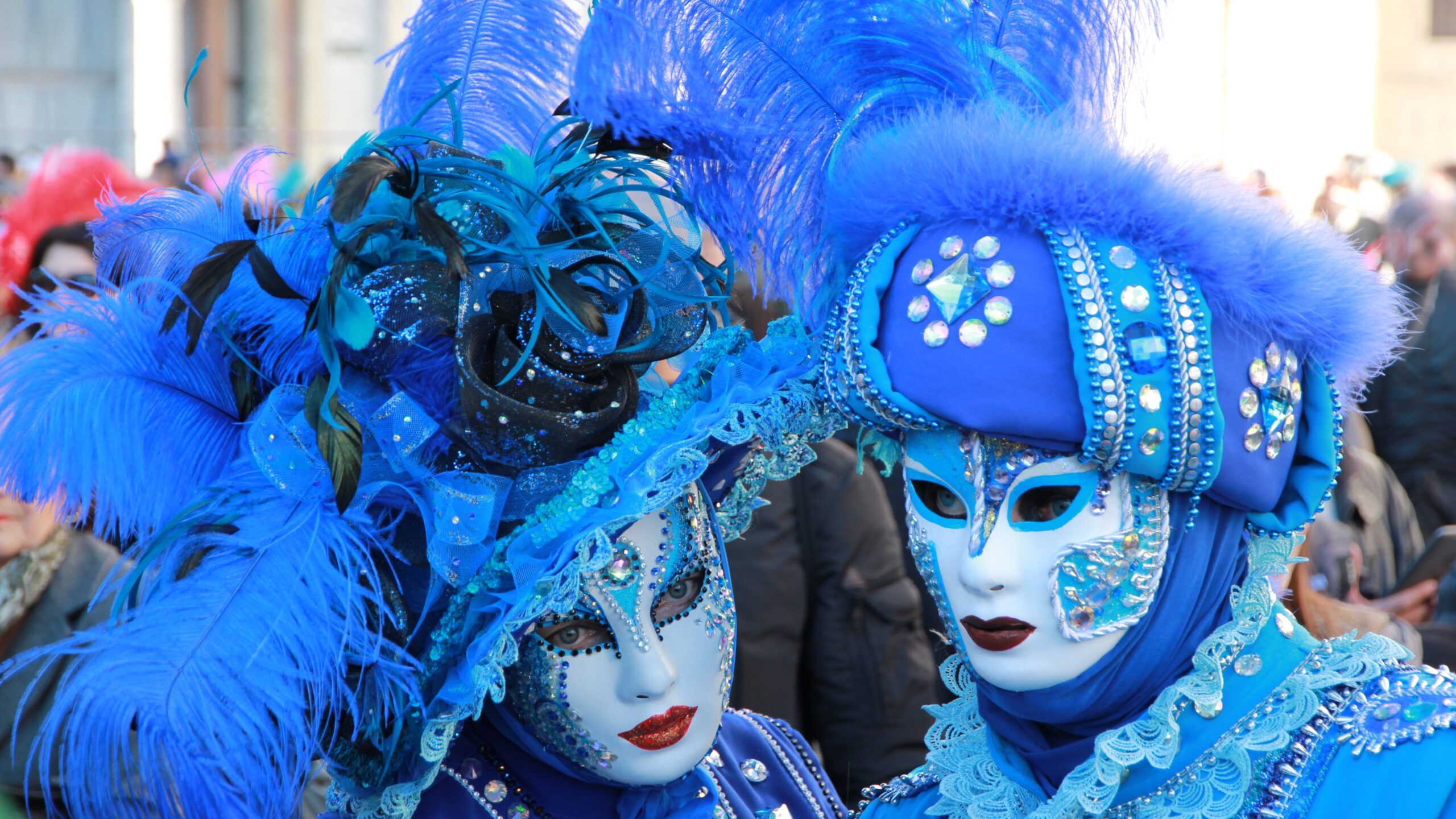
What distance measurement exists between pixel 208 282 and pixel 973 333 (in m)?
0.91

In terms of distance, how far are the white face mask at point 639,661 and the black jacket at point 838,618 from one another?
961mm

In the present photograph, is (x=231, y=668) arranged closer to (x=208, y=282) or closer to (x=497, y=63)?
(x=208, y=282)

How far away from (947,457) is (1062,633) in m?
0.21

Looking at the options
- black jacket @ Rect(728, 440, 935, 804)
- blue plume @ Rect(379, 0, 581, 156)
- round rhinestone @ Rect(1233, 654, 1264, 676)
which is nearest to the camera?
round rhinestone @ Rect(1233, 654, 1264, 676)

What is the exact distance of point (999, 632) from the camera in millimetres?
1510

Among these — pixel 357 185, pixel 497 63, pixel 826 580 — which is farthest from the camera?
pixel 826 580

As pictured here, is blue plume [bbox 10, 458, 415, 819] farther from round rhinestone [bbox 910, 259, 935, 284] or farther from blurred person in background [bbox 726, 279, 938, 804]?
blurred person in background [bbox 726, 279, 938, 804]

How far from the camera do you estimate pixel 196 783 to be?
60.0 inches

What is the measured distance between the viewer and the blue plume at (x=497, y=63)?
77.1 inches

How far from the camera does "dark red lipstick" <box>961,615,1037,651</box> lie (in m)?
1.50

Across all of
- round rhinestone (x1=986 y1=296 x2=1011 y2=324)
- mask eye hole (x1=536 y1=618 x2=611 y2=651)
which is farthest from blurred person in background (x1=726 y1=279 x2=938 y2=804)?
round rhinestone (x1=986 y1=296 x2=1011 y2=324)

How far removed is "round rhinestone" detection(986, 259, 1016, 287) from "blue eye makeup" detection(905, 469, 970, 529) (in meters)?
0.23

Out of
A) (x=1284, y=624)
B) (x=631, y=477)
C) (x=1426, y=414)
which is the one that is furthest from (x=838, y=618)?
(x=1426, y=414)

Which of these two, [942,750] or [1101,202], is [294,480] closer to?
[942,750]
